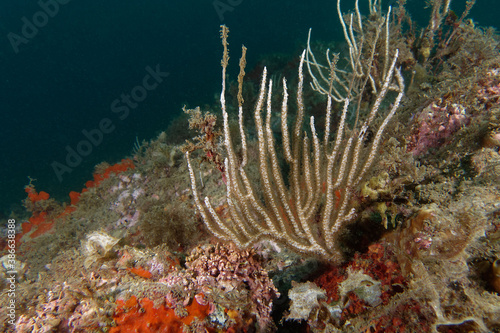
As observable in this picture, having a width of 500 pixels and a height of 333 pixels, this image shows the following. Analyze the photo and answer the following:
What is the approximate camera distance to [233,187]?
2451mm

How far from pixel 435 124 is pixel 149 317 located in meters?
4.14

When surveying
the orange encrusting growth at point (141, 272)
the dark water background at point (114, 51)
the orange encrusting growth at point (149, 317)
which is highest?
the dark water background at point (114, 51)

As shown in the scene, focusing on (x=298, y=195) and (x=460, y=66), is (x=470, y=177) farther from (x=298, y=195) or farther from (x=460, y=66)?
(x=460, y=66)

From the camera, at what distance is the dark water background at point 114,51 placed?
53.0 metres

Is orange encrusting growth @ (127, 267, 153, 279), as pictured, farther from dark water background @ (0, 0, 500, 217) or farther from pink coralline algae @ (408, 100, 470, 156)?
dark water background @ (0, 0, 500, 217)

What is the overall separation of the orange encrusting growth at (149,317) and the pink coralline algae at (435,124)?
335 centimetres

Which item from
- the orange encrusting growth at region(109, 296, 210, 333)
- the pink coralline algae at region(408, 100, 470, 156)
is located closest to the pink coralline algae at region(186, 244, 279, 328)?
the orange encrusting growth at region(109, 296, 210, 333)

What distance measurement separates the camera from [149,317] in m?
1.92

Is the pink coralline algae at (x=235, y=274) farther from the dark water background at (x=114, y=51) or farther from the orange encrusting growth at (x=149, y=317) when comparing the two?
the dark water background at (x=114, y=51)

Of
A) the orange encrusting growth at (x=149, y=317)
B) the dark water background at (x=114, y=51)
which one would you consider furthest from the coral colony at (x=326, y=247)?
the dark water background at (x=114, y=51)

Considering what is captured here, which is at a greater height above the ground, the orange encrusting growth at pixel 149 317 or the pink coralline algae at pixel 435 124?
the pink coralline algae at pixel 435 124

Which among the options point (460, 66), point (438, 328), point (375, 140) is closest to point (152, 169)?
point (375, 140)

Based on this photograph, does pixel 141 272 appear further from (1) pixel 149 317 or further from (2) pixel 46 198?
(2) pixel 46 198

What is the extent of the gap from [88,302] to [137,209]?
2.87 m
